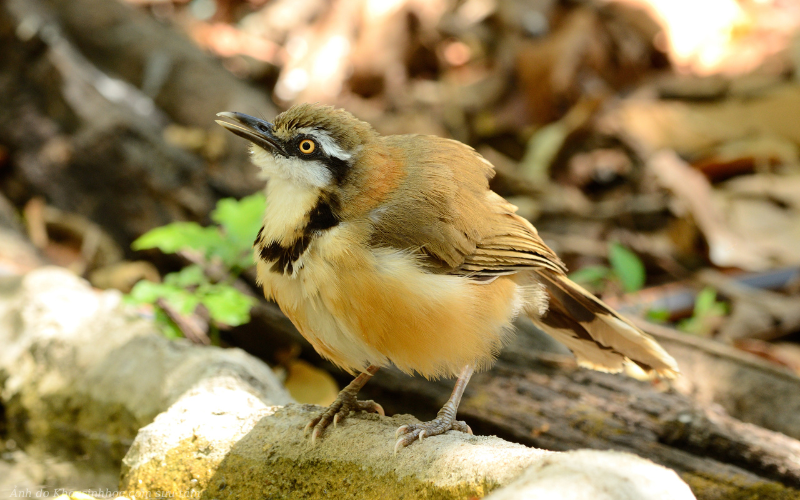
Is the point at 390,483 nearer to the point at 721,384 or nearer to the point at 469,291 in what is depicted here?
the point at 469,291

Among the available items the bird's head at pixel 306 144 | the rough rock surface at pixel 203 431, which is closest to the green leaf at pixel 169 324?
the rough rock surface at pixel 203 431

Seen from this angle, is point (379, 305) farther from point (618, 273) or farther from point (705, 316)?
point (705, 316)

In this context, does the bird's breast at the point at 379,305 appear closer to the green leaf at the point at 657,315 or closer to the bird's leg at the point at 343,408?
the bird's leg at the point at 343,408

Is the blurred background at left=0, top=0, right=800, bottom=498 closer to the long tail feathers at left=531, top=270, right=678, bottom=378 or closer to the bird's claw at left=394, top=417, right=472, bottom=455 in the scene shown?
the long tail feathers at left=531, top=270, right=678, bottom=378

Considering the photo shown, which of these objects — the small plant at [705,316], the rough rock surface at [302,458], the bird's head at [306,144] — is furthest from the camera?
the small plant at [705,316]

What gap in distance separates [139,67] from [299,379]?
18.8ft

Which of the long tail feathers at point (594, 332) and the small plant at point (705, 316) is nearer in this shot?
the long tail feathers at point (594, 332)

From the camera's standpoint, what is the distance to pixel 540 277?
4.04 meters

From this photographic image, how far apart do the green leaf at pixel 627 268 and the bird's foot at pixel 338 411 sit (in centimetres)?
340

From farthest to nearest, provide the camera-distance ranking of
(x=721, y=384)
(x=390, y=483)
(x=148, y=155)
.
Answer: (x=148, y=155) < (x=721, y=384) < (x=390, y=483)

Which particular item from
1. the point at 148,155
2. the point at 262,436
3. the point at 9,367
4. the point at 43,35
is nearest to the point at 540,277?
the point at 262,436

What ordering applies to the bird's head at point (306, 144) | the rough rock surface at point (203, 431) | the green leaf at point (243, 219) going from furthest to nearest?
the green leaf at point (243, 219), the bird's head at point (306, 144), the rough rock surface at point (203, 431)

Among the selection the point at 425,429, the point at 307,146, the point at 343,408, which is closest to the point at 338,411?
the point at 343,408

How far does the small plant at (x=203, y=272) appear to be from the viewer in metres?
4.59
